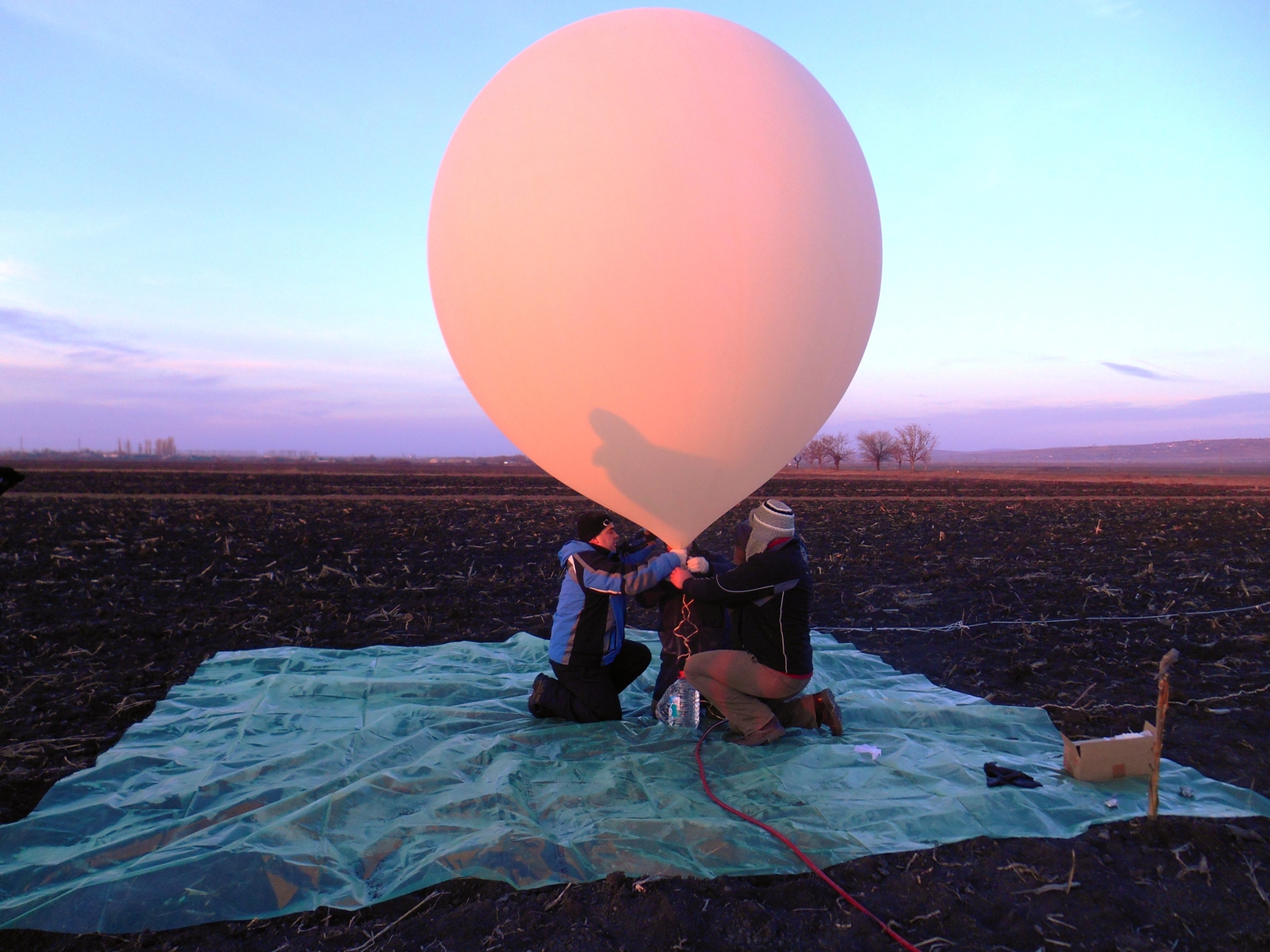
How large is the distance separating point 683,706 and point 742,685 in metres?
0.50

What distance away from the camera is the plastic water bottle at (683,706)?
468 cm

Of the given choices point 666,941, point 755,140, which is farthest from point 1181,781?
point 755,140

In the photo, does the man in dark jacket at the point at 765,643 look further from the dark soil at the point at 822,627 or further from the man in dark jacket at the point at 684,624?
the dark soil at the point at 822,627

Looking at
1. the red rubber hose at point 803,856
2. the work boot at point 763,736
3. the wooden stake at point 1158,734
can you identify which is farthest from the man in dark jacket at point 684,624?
the wooden stake at point 1158,734

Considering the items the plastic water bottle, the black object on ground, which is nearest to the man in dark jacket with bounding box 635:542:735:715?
the plastic water bottle

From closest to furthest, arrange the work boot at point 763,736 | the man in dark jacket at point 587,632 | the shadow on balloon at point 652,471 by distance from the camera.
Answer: the shadow on balloon at point 652,471 → the work boot at point 763,736 → the man in dark jacket at point 587,632

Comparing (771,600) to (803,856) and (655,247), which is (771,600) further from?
(655,247)

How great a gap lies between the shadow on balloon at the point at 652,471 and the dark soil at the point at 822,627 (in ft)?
6.55

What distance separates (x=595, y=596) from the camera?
4.55 m

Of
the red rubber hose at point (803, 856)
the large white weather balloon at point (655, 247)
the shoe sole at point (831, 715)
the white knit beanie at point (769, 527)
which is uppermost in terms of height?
the large white weather balloon at point (655, 247)

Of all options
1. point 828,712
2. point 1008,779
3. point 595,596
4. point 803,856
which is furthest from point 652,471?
point 1008,779

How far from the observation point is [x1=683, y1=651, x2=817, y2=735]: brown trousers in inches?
172

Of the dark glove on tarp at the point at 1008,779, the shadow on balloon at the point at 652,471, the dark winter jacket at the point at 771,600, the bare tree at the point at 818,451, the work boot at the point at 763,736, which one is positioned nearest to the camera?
the dark glove on tarp at the point at 1008,779

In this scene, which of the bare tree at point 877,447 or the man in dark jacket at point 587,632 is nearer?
the man in dark jacket at point 587,632
